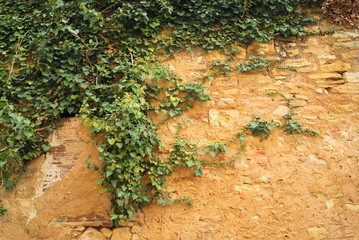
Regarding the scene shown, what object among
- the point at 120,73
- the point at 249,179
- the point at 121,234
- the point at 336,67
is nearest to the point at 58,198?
the point at 121,234

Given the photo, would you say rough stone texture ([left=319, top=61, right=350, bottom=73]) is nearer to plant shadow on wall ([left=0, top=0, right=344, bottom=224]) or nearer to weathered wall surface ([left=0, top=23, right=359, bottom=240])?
weathered wall surface ([left=0, top=23, right=359, bottom=240])

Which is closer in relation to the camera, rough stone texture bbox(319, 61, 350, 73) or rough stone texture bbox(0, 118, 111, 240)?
rough stone texture bbox(0, 118, 111, 240)

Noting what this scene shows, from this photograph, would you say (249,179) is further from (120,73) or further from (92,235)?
(120,73)

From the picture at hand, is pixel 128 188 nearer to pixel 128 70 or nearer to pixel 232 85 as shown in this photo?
pixel 128 70

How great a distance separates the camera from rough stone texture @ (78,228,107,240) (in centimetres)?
271

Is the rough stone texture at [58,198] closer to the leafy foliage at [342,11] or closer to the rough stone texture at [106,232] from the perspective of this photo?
the rough stone texture at [106,232]

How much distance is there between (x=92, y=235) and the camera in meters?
2.72

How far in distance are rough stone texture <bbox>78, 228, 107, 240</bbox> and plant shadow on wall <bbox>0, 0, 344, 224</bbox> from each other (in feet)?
0.96

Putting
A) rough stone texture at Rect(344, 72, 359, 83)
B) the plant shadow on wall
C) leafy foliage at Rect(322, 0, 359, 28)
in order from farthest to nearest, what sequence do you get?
leafy foliage at Rect(322, 0, 359, 28) < rough stone texture at Rect(344, 72, 359, 83) < the plant shadow on wall

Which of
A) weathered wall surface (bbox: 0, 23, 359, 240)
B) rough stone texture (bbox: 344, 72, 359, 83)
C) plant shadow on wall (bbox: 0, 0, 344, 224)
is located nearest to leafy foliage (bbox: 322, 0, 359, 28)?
plant shadow on wall (bbox: 0, 0, 344, 224)

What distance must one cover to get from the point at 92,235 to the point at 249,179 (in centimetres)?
158

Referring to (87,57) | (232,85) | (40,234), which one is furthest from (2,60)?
(232,85)

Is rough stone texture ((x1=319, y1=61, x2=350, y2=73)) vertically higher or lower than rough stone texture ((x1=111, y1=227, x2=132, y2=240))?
higher

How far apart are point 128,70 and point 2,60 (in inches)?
57.4
